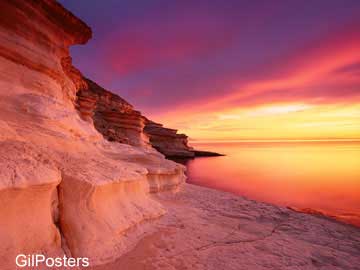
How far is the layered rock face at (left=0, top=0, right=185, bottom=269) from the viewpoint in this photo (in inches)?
99.3

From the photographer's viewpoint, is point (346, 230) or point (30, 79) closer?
point (30, 79)

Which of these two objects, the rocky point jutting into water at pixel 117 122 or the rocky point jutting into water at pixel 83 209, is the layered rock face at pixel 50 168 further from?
the rocky point jutting into water at pixel 117 122

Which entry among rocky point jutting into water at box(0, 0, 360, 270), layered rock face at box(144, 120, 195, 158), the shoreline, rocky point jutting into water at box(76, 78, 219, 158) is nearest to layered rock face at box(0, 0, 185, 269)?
rocky point jutting into water at box(0, 0, 360, 270)

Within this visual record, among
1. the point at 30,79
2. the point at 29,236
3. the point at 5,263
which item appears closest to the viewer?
the point at 5,263

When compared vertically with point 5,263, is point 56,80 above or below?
above

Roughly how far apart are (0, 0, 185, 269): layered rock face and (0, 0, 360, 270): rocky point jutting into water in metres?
0.01

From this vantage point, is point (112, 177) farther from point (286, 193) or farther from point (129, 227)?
point (286, 193)

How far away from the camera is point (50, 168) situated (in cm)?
295

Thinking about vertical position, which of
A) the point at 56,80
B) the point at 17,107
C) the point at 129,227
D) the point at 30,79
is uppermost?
the point at 56,80

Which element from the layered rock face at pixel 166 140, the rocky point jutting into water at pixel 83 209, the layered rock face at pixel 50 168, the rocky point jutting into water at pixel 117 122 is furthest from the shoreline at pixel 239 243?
the layered rock face at pixel 166 140

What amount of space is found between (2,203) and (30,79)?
154 inches

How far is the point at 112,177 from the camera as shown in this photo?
3.73 meters

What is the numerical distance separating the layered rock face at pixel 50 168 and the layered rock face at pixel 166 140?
26.9m

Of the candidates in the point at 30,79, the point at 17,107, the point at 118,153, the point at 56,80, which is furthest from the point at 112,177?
the point at 56,80
